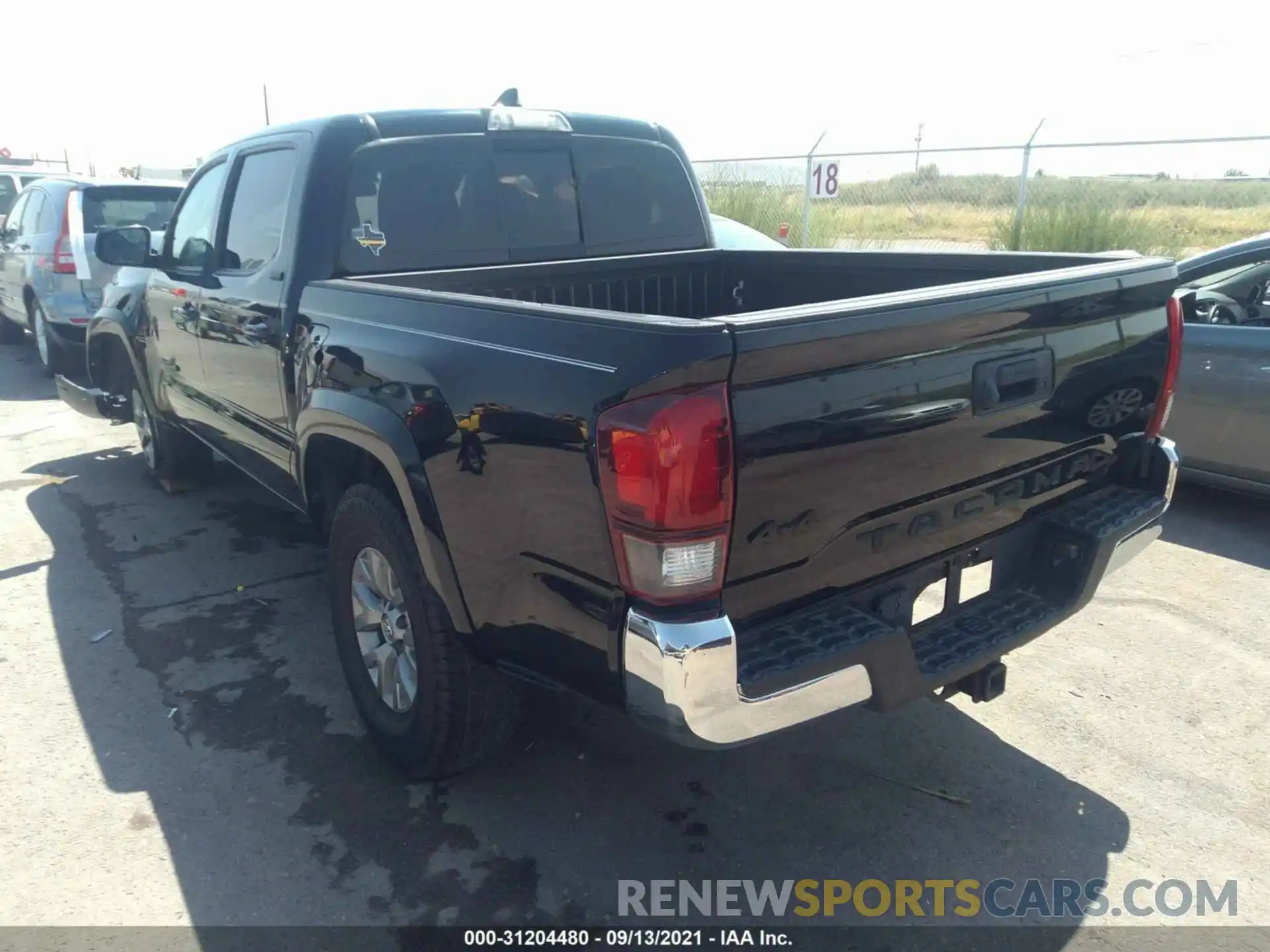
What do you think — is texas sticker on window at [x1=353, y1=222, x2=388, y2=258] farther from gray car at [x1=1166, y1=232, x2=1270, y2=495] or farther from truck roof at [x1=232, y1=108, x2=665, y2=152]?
gray car at [x1=1166, y1=232, x2=1270, y2=495]

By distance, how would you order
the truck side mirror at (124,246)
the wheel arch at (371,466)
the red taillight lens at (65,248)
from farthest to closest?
the red taillight lens at (65,248), the truck side mirror at (124,246), the wheel arch at (371,466)

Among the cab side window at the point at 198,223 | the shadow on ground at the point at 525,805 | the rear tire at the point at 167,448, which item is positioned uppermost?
the cab side window at the point at 198,223

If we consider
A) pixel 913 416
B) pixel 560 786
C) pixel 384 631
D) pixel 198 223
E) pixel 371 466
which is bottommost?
pixel 560 786

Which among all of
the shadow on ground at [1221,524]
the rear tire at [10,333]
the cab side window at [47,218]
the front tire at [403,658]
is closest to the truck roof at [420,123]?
the front tire at [403,658]

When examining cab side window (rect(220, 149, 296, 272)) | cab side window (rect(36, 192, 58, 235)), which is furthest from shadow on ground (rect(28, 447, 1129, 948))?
cab side window (rect(36, 192, 58, 235))

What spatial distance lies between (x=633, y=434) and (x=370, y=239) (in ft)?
6.50

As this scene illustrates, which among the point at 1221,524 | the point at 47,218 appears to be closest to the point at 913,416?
the point at 1221,524

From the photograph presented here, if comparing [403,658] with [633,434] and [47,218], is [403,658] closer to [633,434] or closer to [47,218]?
[633,434]

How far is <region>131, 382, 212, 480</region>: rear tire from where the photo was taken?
18.8ft

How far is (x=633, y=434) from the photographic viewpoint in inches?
78.2

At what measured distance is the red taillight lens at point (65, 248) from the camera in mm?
8570

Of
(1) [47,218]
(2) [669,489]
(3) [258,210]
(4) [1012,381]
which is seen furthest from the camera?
(1) [47,218]

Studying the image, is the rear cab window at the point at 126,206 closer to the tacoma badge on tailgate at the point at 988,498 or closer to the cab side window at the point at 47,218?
the cab side window at the point at 47,218

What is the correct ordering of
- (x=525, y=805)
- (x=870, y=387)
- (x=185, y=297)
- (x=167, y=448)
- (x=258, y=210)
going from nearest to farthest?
(x=870, y=387) → (x=525, y=805) → (x=258, y=210) → (x=185, y=297) → (x=167, y=448)
